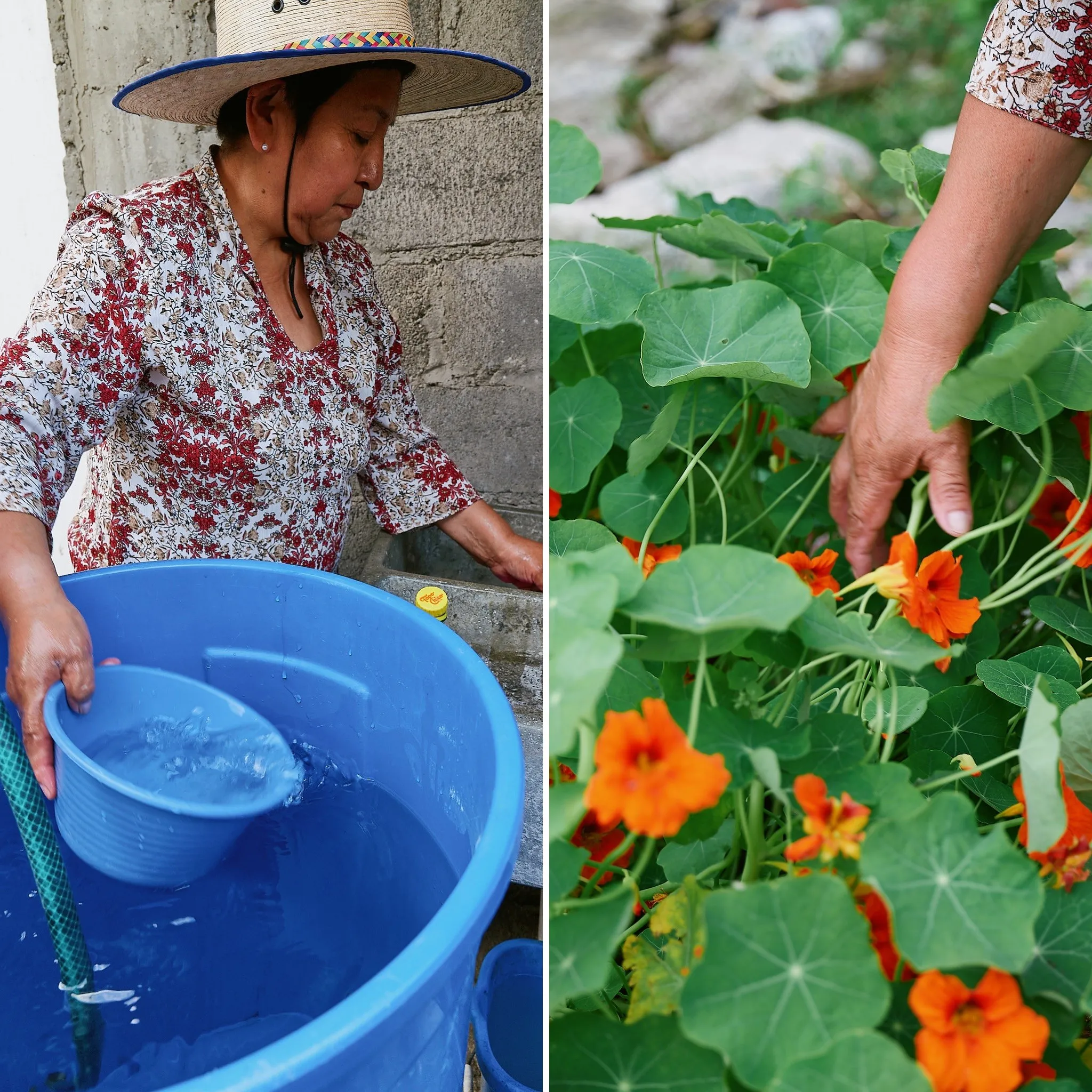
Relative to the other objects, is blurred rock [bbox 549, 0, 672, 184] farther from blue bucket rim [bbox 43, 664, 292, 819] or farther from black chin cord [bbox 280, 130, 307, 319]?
blue bucket rim [bbox 43, 664, 292, 819]

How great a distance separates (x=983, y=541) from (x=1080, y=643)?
0.12 metres

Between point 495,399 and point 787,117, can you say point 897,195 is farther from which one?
point 495,399

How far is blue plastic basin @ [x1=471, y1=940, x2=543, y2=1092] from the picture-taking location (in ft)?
3.78

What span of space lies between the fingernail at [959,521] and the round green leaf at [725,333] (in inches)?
6.1

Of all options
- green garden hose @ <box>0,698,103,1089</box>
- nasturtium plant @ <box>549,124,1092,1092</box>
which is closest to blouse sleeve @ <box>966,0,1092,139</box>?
nasturtium plant @ <box>549,124,1092,1092</box>

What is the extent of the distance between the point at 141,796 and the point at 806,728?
21.5 inches

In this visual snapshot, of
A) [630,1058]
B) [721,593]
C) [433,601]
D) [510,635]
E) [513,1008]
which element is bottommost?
[513,1008]

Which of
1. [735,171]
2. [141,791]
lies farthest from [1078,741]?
[735,171]

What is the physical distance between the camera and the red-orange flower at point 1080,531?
0.74 metres

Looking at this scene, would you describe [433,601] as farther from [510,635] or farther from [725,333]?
[725,333]

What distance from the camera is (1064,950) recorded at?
0.53 metres

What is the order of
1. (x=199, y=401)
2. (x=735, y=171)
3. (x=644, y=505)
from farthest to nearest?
(x=735, y=171) < (x=199, y=401) < (x=644, y=505)

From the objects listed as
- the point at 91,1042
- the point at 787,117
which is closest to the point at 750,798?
the point at 91,1042

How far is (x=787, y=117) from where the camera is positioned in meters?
2.76
